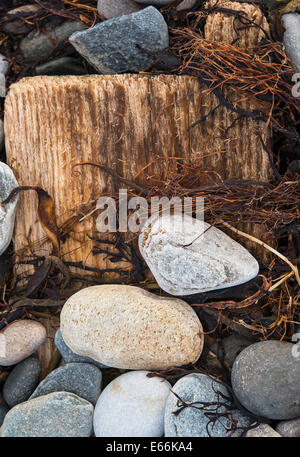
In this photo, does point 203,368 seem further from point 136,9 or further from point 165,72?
point 136,9

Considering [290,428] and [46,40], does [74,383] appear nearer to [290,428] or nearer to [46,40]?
[290,428]

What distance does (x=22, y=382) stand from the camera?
2039 mm

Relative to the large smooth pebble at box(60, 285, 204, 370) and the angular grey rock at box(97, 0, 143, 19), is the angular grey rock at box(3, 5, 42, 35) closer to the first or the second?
the angular grey rock at box(97, 0, 143, 19)

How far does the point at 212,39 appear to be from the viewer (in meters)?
2.06

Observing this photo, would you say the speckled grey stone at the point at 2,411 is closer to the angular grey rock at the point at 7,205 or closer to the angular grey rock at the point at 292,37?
the angular grey rock at the point at 7,205

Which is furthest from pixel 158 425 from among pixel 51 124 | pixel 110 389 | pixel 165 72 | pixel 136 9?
pixel 136 9

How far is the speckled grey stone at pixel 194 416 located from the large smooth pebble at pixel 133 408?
61 mm

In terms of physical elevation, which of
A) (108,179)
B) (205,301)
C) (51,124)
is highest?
(51,124)

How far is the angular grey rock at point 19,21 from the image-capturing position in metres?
2.27

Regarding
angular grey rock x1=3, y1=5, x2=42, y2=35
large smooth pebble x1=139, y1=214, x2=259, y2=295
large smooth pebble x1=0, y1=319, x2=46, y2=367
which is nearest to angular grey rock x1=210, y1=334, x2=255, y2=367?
large smooth pebble x1=139, y1=214, x2=259, y2=295

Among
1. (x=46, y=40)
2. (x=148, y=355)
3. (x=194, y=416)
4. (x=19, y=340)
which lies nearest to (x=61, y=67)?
(x=46, y=40)

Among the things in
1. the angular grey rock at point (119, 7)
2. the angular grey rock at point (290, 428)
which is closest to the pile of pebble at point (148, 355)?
the angular grey rock at point (290, 428)
